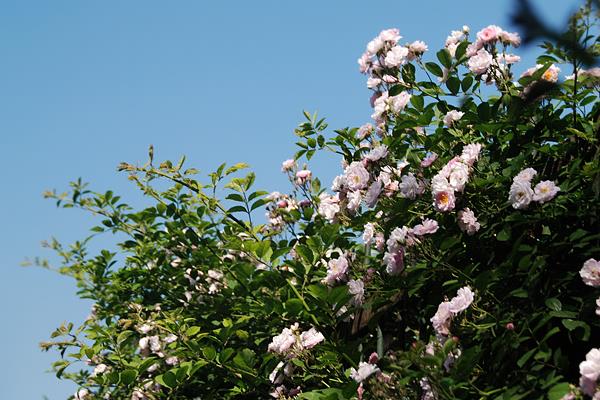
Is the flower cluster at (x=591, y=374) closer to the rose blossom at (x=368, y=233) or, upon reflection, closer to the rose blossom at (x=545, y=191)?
the rose blossom at (x=545, y=191)

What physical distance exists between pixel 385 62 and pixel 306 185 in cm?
115

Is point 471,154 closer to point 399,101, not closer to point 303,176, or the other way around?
point 399,101

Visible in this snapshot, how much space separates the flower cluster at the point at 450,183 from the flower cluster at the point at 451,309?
14.2 inches

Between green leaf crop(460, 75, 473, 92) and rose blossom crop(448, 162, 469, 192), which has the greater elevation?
green leaf crop(460, 75, 473, 92)

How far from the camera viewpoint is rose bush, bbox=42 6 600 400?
2.64 meters

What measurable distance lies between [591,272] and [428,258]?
0.68 m

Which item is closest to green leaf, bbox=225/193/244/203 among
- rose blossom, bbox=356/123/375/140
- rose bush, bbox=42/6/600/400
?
rose bush, bbox=42/6/600/400

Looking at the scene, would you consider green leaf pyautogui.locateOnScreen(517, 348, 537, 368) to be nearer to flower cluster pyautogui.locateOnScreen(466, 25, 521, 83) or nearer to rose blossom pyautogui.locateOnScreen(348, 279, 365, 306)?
rose blossom pyautogui.locateOnScreen(348, 279, 365, 306)

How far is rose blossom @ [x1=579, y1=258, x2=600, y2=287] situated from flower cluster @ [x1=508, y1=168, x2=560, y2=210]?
0.32 metres

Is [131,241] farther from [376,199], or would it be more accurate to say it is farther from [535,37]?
[535,37]

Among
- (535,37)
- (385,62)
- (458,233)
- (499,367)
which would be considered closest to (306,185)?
(385,62)

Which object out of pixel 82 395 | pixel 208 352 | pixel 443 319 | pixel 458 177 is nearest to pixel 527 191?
pixel 458 177

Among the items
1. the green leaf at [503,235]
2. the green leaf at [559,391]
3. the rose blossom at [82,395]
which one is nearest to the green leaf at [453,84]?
the green leaf at [503,235]

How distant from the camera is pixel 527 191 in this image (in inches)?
108
